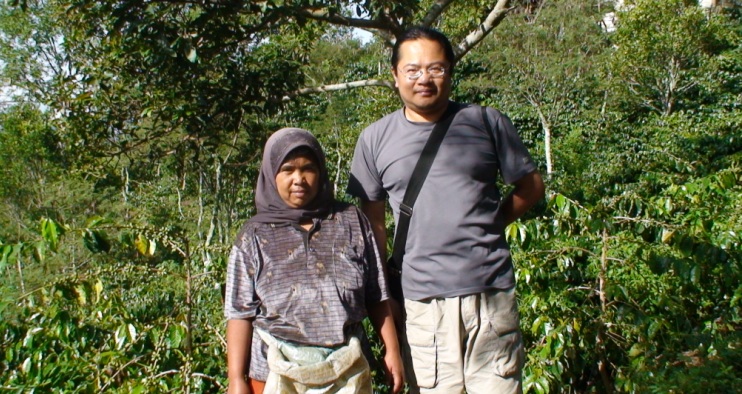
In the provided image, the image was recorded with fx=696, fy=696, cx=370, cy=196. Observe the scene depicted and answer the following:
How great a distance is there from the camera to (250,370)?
6.19 feet

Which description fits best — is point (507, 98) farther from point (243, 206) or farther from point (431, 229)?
point (431, 229)

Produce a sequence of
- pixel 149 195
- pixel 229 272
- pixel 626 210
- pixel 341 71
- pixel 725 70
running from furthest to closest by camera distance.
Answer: pixel 341 71
pixel 725 70
pixel 149 195
pixel 626 210
pixel 229 272

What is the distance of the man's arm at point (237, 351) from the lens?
6.10 ft

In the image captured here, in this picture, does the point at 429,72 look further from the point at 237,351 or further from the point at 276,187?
the point at 237,351

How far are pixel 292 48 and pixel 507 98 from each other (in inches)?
571

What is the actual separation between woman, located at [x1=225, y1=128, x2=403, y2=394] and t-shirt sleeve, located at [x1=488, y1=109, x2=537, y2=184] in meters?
0.46

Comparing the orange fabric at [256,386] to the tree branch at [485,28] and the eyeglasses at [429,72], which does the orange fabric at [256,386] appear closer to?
the eyeglasses at [429,72]

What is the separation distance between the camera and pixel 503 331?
200 cm

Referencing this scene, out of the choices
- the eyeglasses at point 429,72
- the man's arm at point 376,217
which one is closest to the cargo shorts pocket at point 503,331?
the man's arm at point 376,217

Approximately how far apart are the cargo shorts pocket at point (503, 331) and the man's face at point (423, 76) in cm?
57

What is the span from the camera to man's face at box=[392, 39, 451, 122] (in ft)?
6.38

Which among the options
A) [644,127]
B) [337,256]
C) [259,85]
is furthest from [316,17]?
[644,127]

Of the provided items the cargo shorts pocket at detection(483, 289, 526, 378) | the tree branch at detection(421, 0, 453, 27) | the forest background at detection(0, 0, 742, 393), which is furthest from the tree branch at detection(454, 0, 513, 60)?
the cargo shorts pocket at detection(483, 289, 526, 378)

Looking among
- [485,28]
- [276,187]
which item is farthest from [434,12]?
[276,187]
